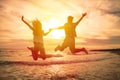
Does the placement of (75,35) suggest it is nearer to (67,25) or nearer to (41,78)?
(67,25)

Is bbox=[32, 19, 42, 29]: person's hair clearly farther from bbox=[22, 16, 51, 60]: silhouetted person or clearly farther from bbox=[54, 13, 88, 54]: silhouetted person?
bbox=[54, 13, 88, 54]: silhouetted person

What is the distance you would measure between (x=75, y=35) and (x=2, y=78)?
265 inches

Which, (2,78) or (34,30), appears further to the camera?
(34,30)

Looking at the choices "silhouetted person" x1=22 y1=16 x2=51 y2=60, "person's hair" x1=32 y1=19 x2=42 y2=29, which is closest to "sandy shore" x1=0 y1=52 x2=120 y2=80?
"silhouetted person" x1=22 y1=16 x2=51 y2=60

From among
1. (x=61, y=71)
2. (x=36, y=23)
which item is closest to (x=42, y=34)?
(x=36, y=23)

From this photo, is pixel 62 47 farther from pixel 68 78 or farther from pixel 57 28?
pixel 68 78

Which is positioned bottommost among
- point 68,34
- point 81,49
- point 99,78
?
point 99,78

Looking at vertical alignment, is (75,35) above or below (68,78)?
above

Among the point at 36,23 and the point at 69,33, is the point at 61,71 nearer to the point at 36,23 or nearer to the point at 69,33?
the point at 69,33

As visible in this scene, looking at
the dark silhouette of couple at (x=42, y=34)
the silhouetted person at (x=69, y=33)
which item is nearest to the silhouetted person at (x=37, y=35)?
the dark silhouette of couple at (x=42, y=34)

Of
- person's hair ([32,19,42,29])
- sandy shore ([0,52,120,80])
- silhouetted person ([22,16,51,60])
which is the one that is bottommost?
sandy shore ([0,52,120,80])

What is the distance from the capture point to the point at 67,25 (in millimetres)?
17078

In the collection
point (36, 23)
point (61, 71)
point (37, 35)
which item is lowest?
point (61, 71)

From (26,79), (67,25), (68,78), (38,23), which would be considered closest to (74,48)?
(67,25)
